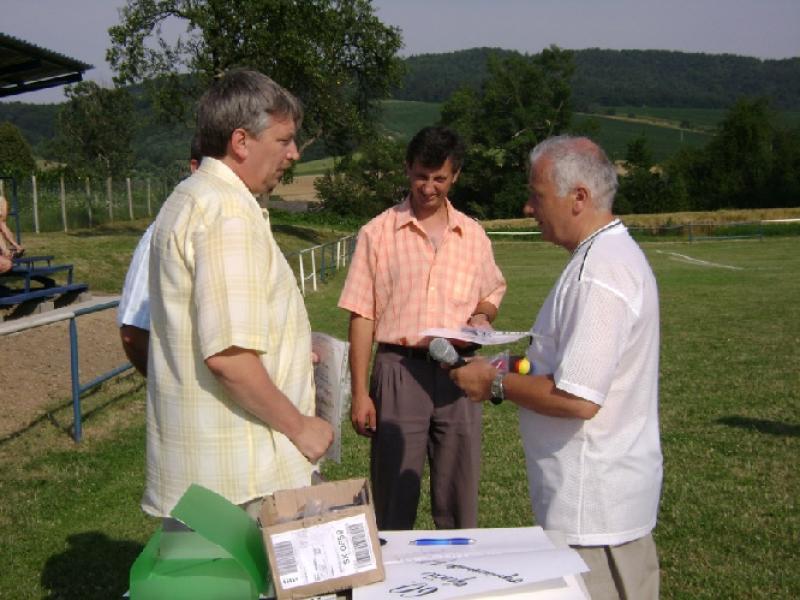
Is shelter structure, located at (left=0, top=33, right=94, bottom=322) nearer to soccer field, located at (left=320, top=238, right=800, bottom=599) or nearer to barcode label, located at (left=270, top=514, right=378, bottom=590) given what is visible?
soccer field, located at (left=320, top=238, right=800, bottom=599)

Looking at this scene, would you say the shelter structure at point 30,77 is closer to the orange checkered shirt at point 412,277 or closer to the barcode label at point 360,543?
the orange checkered shirt at point 412,277

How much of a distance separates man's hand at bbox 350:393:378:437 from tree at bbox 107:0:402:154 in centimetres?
3043

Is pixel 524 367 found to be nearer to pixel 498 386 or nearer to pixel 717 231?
pixel 498 386

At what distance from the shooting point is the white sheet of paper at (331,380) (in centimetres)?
309

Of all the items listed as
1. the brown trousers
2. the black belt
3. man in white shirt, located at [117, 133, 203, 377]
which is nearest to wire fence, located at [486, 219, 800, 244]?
the brown trousers

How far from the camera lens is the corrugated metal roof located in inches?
393

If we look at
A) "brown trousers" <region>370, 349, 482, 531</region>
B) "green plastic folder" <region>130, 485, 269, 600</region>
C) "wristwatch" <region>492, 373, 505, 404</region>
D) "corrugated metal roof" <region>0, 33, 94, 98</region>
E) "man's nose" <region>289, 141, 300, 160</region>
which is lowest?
"brown trousers" <region>370, 349, 482, 531</region>

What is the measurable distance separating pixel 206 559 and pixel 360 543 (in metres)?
0.36

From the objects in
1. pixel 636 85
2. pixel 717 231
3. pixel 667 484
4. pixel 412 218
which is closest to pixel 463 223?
pixel 412 218

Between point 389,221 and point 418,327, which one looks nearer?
point 418,327

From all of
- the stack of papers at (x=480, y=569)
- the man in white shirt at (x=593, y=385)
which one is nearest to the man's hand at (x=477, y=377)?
the man in white shirt at (x=593, y=385)

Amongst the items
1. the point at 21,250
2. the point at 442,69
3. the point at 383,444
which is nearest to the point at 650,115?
the point at 442,69

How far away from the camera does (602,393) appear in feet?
8.70

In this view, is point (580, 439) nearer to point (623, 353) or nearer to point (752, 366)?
point (623, 353)
